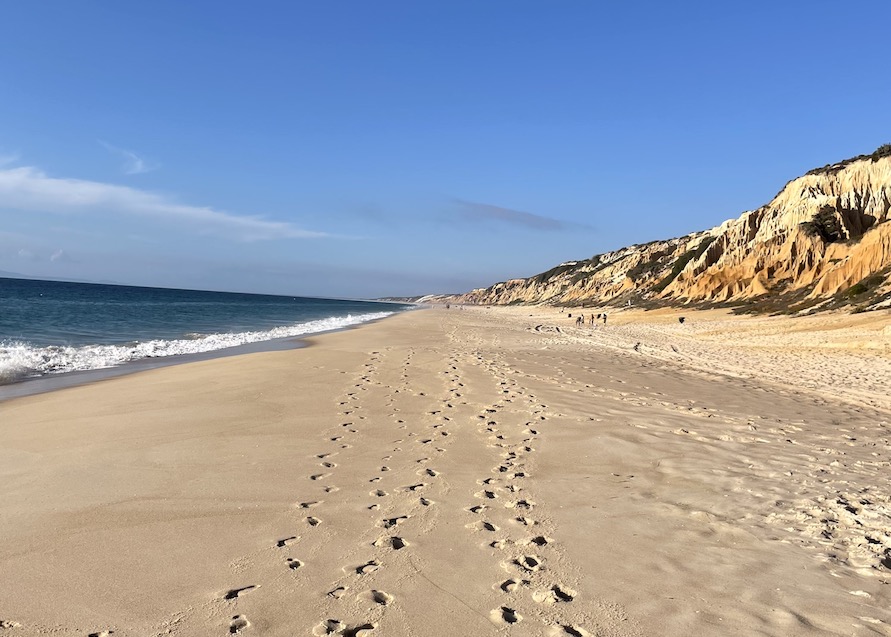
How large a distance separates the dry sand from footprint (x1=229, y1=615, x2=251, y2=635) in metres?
0.01

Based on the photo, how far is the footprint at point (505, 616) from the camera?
10.5ft

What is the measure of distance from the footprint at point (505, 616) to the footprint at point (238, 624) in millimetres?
1538

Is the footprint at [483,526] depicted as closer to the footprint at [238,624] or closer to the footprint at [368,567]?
the footprint at [368,567]

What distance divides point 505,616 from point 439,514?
1.57 meters

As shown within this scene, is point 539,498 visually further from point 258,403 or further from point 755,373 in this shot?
point 755,373

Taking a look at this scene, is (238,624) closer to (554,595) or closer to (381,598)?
(381,598)

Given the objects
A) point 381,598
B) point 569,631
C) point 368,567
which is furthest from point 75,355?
point 569,631

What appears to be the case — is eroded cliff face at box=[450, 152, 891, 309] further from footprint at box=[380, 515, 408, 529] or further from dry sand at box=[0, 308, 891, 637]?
footprint at box=[380, 515, 408, 529]

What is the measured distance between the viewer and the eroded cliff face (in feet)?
107

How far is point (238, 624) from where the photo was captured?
3131mm

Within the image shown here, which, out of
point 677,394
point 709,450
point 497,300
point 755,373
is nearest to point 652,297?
point 755,373

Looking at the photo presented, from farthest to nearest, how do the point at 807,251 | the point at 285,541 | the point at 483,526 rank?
the point at 807,251, the point at 483,526, the point at 285,541

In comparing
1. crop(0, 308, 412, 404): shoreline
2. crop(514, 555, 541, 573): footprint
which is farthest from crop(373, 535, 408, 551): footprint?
crop(0, 308, 412, 404): shoreline

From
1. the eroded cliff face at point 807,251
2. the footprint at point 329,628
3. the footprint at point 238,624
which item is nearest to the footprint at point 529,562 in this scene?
the footprint at point 329,628
